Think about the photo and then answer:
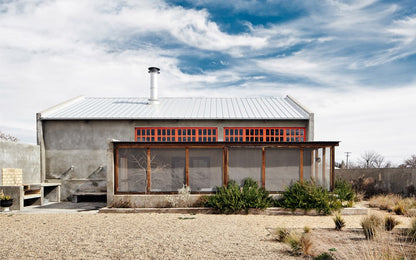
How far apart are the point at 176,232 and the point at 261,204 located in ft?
14.7

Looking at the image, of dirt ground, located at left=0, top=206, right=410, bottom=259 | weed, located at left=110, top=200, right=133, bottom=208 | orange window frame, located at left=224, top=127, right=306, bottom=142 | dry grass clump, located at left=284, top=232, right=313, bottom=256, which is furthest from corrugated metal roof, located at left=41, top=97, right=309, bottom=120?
dry grass clump, located at left=284, top=232, right=313, bottom=256

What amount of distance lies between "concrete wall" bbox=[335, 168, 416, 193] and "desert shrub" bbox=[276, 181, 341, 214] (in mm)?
7260

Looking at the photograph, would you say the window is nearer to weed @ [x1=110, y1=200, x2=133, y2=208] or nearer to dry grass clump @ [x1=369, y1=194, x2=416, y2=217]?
weed @ [x1=110, y1=200, x2=133, y2=208]

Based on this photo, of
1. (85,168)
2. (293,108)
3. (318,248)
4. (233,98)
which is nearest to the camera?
(318,248)

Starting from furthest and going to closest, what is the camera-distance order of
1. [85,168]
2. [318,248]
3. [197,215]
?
[85,168]
[197,215]
[318,248]

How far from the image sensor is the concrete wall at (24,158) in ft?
48.2

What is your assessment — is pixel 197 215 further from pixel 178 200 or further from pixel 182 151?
pixel 182 151

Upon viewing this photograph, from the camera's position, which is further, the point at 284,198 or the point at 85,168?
the point at 85,168

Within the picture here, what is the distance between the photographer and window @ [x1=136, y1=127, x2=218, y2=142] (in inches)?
700

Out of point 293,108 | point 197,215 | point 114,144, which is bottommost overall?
point 197,215

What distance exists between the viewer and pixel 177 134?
58.9 feet

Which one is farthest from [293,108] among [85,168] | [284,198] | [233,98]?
[85,168]

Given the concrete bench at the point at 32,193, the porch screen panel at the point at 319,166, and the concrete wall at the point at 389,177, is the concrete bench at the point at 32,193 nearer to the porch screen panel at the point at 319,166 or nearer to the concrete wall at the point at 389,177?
the porch screen panel at the point at 319,166

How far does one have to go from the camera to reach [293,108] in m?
19.4
